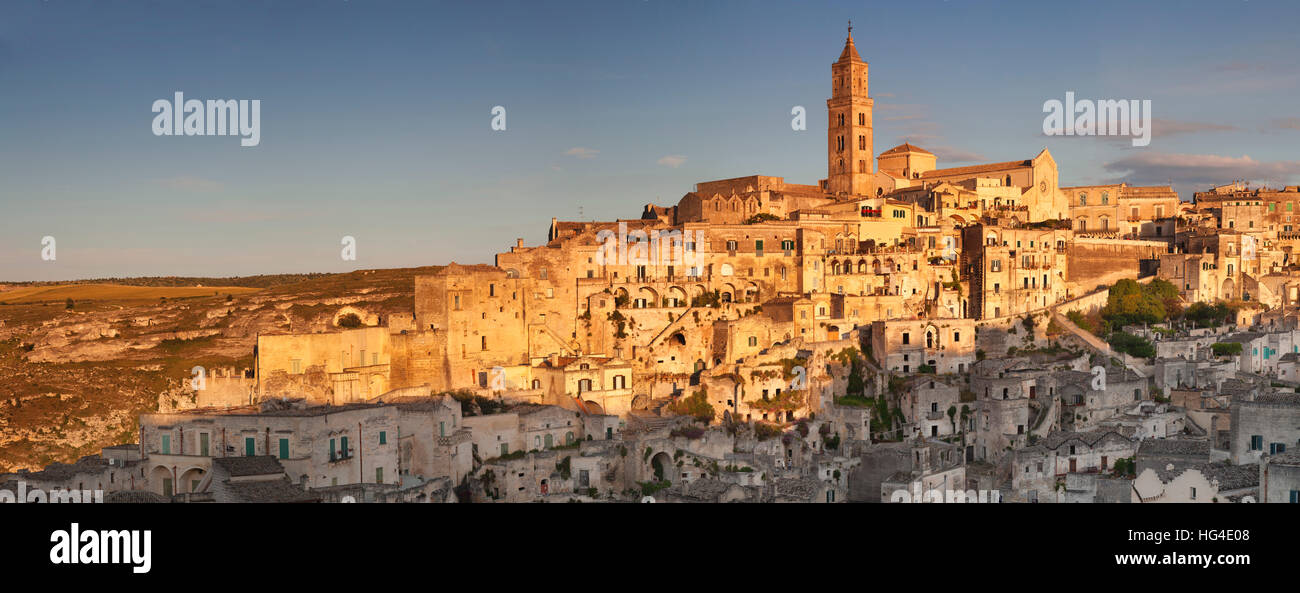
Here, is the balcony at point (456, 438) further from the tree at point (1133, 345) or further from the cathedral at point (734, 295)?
the tree at point (1133, 345)

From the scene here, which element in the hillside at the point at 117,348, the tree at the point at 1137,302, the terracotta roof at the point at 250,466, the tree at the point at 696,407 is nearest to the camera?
the terracotta roof at the point at 250,466

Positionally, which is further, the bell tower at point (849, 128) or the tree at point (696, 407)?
the bell tower at point (849, 128)

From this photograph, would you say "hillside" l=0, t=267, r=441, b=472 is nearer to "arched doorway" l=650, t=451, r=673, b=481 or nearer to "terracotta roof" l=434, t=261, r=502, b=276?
"terracotta roof" l=434, t=261, r=502, b=276

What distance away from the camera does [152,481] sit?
1046 inches

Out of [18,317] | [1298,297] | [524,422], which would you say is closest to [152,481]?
[524,422]

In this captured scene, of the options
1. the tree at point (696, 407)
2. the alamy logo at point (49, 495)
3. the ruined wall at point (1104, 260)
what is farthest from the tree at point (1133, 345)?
the alamy logo at point (49, 495)

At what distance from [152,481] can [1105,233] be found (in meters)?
42.3

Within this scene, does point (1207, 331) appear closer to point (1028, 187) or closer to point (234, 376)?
point (1028, 187)

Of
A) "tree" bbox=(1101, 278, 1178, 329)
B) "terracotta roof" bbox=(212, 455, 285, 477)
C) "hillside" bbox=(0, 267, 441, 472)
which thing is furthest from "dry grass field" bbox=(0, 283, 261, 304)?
"tree" bbox=(1101, 278, 1178, 329)

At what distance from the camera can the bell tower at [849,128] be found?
56.2 metres
